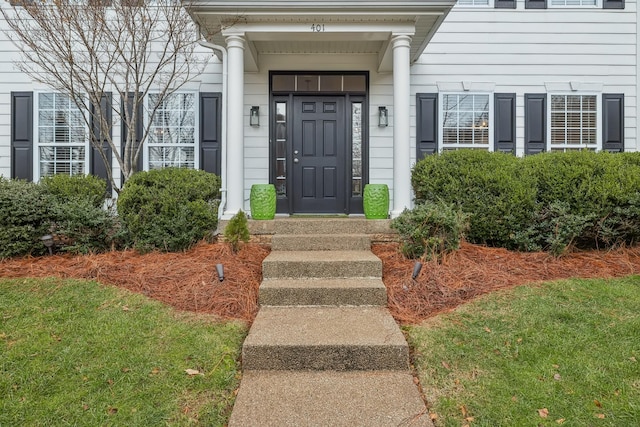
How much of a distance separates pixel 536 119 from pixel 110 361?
6622 millimetres

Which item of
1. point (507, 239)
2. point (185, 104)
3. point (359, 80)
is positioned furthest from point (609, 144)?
point (185, 104)

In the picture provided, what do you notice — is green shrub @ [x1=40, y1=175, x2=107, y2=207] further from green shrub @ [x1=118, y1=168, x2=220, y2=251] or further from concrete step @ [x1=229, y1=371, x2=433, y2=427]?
concrete step @ [x1=229, y1=371, x2=433, y2=427]

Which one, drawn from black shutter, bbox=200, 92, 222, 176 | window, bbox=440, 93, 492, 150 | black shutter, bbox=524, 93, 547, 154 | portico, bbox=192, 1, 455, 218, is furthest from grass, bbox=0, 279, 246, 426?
black shutter, bbox=524, 93, 547, 154

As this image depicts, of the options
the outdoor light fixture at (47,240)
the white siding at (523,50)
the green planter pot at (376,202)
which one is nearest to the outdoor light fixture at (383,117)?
the white siding at (523,50)

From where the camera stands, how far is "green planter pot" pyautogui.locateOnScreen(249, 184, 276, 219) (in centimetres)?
486

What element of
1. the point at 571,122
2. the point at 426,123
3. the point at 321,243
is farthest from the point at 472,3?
the point at 321,243

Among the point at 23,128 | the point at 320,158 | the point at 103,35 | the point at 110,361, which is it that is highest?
the point at 103,35

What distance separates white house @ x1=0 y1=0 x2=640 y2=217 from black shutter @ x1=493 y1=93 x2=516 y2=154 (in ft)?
0.05

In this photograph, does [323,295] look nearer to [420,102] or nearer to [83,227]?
[83,227]

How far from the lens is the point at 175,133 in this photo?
619 centimetres

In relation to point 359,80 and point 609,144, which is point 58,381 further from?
point 609,144

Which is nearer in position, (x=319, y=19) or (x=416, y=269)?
(x=416, y=269)

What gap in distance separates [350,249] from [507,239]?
70.2 inches

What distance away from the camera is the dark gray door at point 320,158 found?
6.29 meters
